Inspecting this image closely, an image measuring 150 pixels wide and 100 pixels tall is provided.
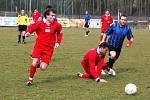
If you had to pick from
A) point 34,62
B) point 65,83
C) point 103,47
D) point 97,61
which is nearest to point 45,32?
point 34,62

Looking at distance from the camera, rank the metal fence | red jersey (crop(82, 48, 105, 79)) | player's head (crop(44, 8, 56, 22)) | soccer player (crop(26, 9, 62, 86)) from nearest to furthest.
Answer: player's head (crop(44, 8, 56, 22)) → soccer player (crop(26, 9, 62, 86)) → red jersey (crop(82, 48, 105, 79)) → the metal fence

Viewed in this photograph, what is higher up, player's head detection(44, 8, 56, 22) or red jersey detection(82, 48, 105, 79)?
player's head detection(44, 8, 56, 22)

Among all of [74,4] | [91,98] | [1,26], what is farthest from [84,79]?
[74,4]

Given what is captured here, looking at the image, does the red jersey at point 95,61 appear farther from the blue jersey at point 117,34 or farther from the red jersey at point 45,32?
the blue jersey at point 117,34

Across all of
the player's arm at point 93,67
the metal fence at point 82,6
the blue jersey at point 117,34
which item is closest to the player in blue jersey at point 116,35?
the blue jersey at point 117,34

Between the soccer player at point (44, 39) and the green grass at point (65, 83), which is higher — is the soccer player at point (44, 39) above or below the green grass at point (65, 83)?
above

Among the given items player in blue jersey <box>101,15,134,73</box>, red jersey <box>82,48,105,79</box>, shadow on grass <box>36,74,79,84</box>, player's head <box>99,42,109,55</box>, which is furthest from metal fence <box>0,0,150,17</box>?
player's head <box>99,42,109,55</box>

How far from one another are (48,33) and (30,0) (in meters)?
59.1

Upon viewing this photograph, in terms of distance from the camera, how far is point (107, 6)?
81375mm

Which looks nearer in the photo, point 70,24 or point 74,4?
point 70,24

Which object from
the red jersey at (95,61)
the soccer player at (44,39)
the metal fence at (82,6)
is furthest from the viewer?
the metal fence at (82,6)

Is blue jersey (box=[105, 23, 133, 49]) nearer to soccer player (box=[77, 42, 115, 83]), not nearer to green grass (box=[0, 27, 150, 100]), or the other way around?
green grass (box=[0, 27, 150, 100])

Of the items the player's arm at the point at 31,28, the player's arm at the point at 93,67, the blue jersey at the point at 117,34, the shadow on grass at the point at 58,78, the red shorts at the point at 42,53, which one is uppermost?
the player's arm at the point at 31,28

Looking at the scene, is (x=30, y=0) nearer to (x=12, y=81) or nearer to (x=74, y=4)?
(x=74, y=4)
